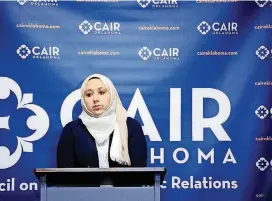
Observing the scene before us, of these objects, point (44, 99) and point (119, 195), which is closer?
point (119, 195)

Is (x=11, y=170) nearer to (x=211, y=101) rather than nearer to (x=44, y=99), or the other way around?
(x=44, y=99)

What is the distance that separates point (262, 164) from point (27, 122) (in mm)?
1828

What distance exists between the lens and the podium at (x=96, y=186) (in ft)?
10.6

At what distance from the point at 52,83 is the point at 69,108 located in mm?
236

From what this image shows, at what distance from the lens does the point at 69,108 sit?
523 cm

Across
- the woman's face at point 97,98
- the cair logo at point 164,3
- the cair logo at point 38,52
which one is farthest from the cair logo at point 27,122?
the cair logo at point 164,3

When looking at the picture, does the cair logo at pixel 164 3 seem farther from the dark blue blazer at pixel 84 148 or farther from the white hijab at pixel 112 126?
the dark blue blazer at pixel 84 148

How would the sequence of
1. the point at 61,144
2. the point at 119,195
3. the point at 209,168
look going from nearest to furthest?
the point at 119,195, the point at 61,144, the point at 209,168

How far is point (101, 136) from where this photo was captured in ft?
14.6

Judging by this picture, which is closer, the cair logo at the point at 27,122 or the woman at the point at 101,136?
the woman at the point at 101,136

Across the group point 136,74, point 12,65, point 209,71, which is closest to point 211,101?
point 209,71

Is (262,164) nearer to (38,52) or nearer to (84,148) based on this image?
(84,148)

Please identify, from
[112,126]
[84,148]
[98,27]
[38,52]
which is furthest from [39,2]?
[84,148]

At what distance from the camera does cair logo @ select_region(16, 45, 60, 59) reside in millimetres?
5262
